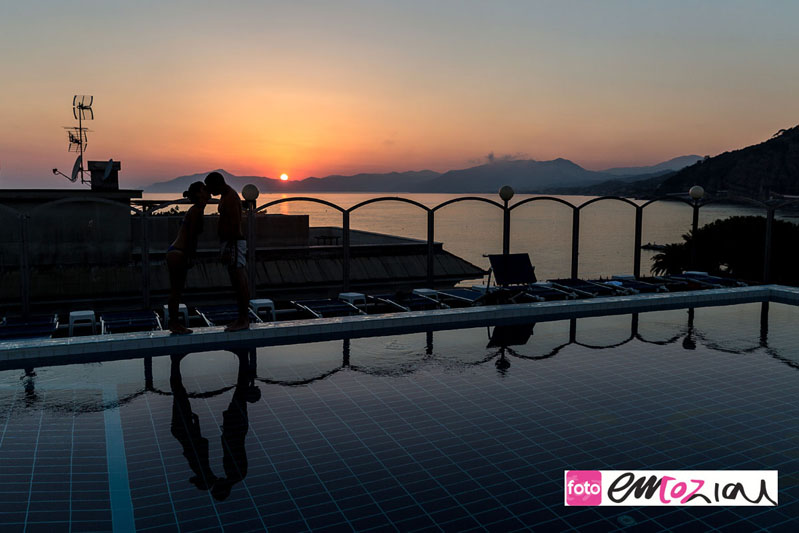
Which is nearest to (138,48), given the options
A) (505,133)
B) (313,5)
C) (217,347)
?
(313,5)

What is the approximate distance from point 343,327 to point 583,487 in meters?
6.17

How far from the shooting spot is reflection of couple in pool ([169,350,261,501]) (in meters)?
4.90

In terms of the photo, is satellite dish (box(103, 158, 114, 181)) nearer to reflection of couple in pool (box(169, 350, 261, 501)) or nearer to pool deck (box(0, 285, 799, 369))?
pool deck (box(0, 285, 799, 369))

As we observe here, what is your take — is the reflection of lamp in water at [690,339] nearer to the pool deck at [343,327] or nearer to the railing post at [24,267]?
the pool deck at [343,327]

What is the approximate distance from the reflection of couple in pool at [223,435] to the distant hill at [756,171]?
11445cm

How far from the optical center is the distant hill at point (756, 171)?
10894cm

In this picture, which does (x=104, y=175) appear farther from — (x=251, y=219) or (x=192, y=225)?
(x=192, y=225)

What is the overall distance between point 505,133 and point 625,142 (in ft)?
35.0

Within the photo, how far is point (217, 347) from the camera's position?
9234mm

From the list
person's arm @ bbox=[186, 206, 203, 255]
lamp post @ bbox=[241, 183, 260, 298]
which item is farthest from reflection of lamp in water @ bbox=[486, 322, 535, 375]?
lamp post @ bbox=[241, 183, 260, 298]

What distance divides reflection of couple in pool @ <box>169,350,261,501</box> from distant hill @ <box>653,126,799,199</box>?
114451 millimetres

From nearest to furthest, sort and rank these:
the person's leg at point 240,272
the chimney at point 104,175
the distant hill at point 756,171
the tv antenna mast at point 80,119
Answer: the person's leg at point 240,272
the chimney at point 104,175
the tv antenna mast at point 80,119
the distant hill at point 756,171

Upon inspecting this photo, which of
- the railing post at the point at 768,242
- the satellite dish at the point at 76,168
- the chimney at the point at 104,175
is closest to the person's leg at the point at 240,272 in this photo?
the railing post at the point at 768,242

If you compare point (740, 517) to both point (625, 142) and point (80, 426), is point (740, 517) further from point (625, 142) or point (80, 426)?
point (625, 142)
